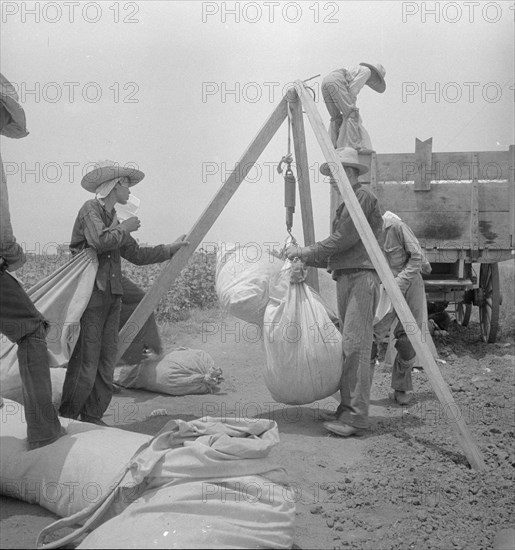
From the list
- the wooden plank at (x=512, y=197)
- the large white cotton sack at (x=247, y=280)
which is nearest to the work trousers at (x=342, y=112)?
the large white cotton sack at (x=247, y=280)

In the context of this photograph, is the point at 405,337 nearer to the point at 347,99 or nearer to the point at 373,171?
the point at 347,99

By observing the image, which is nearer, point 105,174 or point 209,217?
point 105,174

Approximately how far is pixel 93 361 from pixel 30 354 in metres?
0.92

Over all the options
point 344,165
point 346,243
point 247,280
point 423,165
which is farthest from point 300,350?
point 423,165

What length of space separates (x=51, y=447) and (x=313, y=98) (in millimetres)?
2872

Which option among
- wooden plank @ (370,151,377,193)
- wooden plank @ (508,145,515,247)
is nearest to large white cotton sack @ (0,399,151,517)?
wooden plank @ (370,151,377,193)

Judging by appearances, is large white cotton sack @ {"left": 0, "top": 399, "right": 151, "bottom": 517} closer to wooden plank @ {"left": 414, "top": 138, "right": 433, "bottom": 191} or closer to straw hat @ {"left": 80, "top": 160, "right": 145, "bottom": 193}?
straw hat @ {"left": 80, "top": 160, "right": 145, "bottom": 193}

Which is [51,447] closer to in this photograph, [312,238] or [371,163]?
[312,238]

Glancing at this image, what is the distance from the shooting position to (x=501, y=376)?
6.79m

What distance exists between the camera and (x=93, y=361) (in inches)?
159

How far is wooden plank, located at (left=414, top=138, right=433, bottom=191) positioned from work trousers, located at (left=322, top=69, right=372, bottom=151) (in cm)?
158

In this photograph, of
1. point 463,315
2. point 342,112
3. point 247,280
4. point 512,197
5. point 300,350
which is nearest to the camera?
point 300,350

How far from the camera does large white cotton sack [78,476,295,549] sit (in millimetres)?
2188

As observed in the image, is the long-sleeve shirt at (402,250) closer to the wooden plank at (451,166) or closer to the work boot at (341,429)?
the work boot at (341,429)
